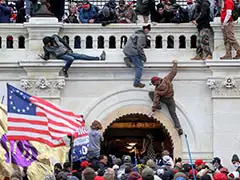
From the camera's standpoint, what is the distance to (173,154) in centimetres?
2777

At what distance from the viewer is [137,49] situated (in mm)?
27391

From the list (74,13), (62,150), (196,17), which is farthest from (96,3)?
(62,150)

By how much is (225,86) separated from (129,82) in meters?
2.58

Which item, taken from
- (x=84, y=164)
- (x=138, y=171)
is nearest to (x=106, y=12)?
(x=84, y=164)

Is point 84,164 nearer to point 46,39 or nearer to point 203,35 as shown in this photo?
point 46,39

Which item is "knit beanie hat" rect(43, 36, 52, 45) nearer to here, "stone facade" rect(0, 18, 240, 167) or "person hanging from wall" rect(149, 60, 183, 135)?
"stone facade" rect(0, 18, 240, 167)

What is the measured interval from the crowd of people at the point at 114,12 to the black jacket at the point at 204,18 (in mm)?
292

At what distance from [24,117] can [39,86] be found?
713 centimetres

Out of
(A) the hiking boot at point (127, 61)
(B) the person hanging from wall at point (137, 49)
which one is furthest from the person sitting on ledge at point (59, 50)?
(B) the person hanging from wall at point (137, 49)

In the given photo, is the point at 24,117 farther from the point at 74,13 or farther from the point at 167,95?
the point at 74,13

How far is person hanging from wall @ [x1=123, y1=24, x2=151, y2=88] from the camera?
27.4 meters

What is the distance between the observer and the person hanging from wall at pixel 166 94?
27.4 meters

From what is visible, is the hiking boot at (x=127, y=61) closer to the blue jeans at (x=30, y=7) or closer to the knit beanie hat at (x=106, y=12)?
the knit beanie hat at (x=106, y=12)

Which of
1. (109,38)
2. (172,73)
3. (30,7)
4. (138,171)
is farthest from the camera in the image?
(30,7)
